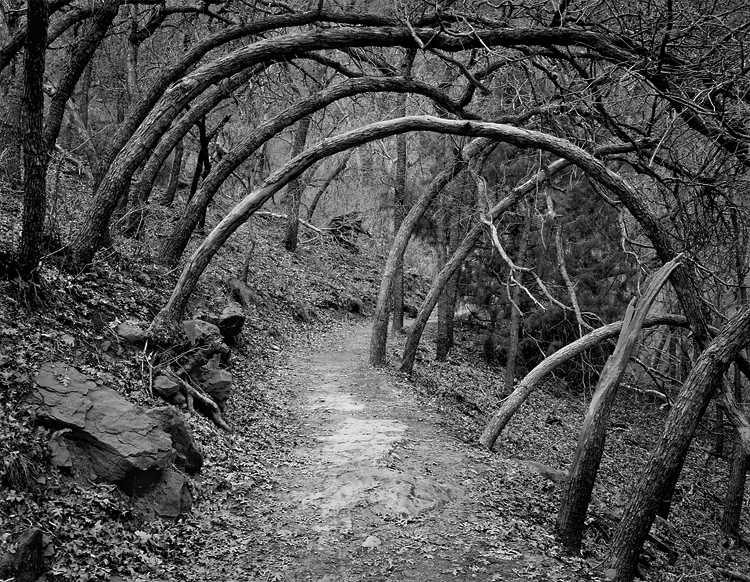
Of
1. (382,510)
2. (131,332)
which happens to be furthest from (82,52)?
(382,510)

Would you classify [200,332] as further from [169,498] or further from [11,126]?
[11,126]

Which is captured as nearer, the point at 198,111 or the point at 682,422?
the point at 682,422

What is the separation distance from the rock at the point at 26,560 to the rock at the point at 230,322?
6.69 meters

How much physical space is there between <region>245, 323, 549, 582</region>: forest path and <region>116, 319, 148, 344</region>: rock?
8.19ft

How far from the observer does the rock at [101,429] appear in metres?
5.02

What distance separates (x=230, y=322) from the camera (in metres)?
10.7

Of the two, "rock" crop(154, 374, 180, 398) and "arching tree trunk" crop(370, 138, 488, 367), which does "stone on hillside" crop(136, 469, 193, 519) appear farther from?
"arching tree trunk" crop(370, 138, 488, 367)

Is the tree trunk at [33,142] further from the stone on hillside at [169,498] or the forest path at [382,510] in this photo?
the forest path at [382,510]

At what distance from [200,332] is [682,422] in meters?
6.38

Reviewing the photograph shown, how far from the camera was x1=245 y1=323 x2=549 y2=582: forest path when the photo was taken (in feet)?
17.3

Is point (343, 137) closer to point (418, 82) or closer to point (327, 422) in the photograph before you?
point (418, 82)

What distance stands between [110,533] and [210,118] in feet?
51.9

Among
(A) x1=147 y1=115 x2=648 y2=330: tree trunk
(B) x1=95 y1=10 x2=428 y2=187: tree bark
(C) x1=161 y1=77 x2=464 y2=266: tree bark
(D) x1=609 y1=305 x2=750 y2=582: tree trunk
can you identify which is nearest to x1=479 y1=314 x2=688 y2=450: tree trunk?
(A) x1=147 y1=115 x2=648 y2=330: tree trunk

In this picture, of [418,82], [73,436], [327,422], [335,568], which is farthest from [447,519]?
[418,82]
